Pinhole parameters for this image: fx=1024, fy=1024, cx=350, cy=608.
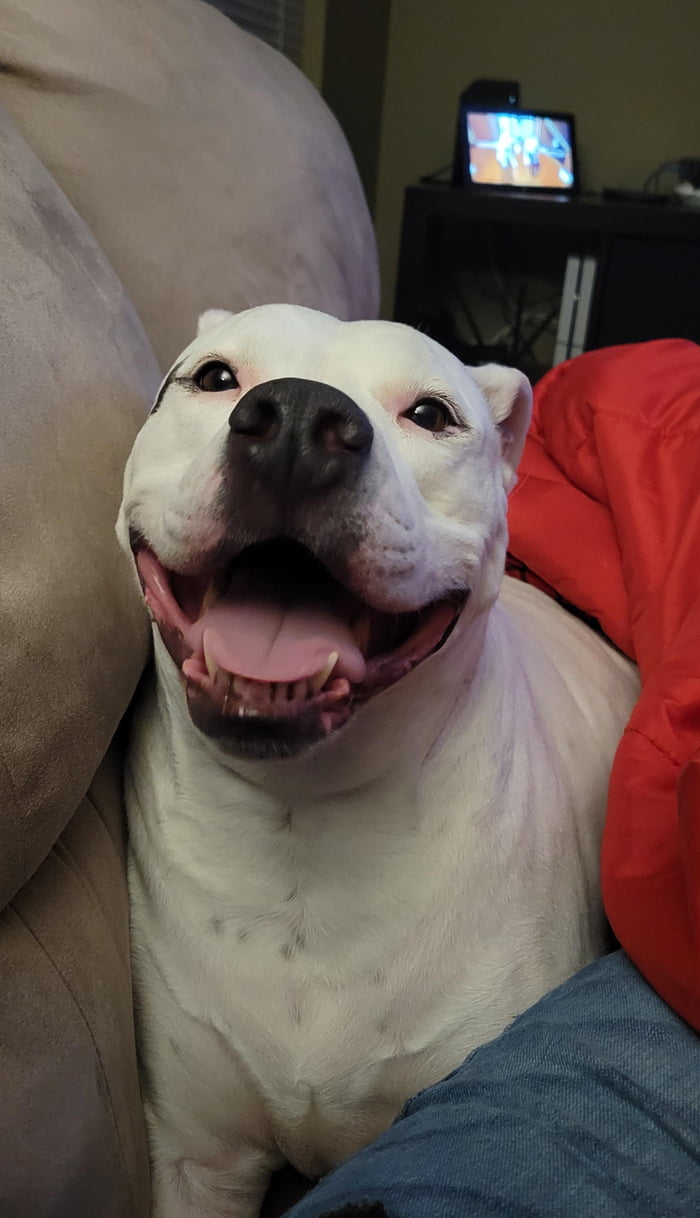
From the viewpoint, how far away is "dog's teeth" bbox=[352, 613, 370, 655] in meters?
0.78

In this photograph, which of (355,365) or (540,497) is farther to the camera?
(540,497)

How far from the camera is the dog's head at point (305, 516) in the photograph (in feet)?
2.26

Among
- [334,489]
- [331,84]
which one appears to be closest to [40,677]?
[334,489]

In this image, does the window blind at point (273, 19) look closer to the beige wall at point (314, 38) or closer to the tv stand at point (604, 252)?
the beige wall at point (314, 38)

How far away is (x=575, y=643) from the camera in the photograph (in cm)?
126

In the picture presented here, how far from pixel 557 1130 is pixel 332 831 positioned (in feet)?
0.96

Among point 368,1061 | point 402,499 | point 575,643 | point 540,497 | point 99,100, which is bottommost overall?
point 368,1061

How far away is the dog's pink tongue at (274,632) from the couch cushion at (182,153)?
52 centimetres

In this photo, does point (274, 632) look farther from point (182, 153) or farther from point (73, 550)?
point (182, 153)

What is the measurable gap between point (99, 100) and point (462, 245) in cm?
270

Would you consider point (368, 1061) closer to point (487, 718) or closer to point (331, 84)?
point (487, 718)

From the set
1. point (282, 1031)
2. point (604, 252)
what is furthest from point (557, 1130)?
point (604, 252)

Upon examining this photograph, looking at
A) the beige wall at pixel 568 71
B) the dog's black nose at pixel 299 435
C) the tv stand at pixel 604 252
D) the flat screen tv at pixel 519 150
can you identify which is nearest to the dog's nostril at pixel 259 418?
the dog's black nose at pixel 299 435

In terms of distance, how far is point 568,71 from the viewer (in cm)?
349
